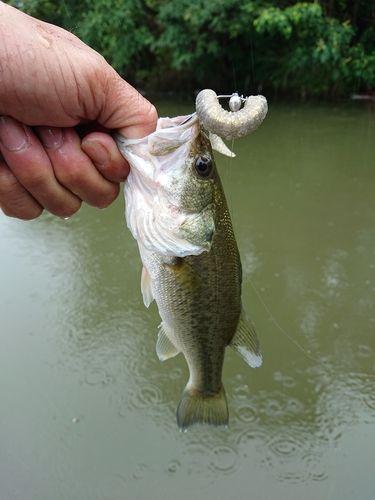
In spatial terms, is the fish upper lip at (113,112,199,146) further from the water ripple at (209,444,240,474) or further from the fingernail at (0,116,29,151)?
the water ripple at (209,444,240,474)

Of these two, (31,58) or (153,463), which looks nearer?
(31,58)

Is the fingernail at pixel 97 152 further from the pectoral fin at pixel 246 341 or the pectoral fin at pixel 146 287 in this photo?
the pectoral fin at pixel 246 341

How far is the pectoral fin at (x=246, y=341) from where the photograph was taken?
1520mm

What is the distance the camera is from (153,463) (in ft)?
7.30

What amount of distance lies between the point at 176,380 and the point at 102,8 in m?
11.5

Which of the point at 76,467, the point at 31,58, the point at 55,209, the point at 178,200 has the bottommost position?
the point at 76,467

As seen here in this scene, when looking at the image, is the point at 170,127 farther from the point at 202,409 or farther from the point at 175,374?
the point at 175,374

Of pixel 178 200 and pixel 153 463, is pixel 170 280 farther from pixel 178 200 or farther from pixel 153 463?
pixel 153 463

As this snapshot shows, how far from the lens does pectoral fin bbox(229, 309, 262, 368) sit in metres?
1.52

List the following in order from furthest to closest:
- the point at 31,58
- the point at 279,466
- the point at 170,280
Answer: the point at 279,466 → the point at 170,280 → the point at 31,58

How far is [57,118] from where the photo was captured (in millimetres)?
1188

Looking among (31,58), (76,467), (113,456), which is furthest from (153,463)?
(31,58)

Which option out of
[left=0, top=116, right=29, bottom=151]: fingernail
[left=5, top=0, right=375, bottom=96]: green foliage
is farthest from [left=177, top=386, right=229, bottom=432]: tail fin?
[left=5, top=0, right=375, bottom=96]: green foliage

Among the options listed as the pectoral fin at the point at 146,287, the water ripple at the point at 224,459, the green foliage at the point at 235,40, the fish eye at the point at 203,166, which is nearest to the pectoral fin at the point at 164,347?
the pectoral fin at the point at 146,287
